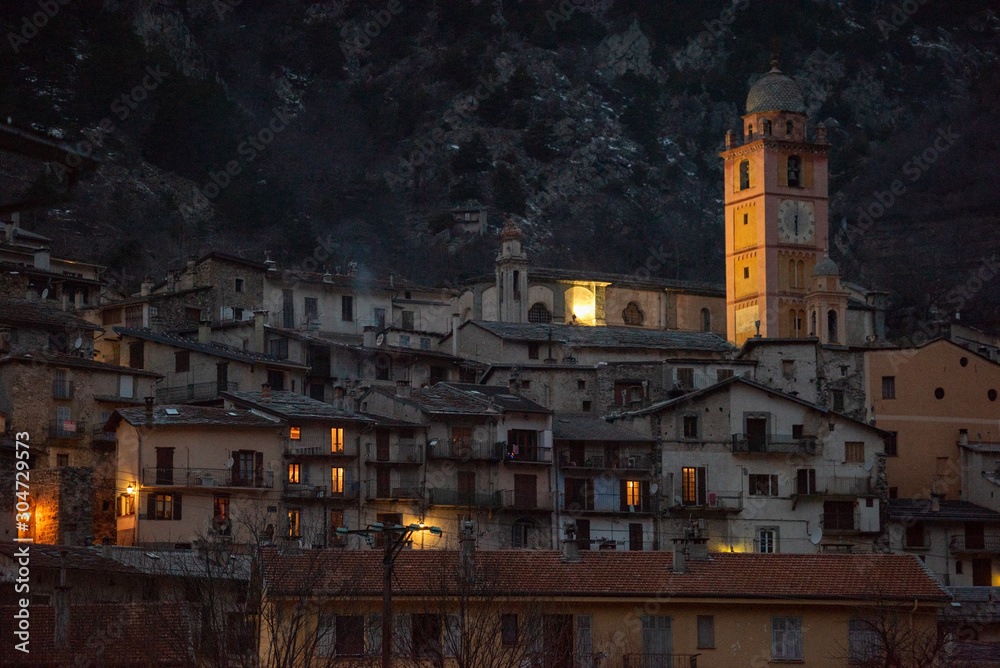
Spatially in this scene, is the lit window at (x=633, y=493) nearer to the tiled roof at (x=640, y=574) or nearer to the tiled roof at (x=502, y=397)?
the tiled roof at (x=502, y=397)

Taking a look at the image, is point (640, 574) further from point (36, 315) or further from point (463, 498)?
point (36, 315)

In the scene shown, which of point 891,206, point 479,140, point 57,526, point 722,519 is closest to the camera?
point 57,526

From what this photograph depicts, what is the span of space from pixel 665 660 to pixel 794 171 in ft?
213

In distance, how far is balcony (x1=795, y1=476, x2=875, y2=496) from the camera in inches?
2707

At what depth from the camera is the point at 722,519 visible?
221ft

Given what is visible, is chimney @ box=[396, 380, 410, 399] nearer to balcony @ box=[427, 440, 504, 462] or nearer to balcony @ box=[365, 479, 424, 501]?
balcony @ box=[427, 440, 504, 462]

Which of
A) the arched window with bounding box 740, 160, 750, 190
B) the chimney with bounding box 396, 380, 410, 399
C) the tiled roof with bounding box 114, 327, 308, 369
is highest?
the arched window with bounding box 740, 160, 750, 190

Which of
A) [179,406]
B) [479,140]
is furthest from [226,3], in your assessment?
[179,406]

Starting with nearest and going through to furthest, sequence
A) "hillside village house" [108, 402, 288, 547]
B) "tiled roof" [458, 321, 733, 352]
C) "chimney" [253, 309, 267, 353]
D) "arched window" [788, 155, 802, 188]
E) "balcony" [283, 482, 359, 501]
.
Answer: "hillside village house" [108, 402, 288, 547]
"balcony" [283, 482, 359, 501]
"chimney" [253, 309, 267, 353]
"tiled roof" [458, 321, 733, 352]
"arched window" [788, 155, 802, 188]

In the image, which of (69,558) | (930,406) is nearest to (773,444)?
(930,406)

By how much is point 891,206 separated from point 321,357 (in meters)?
81.1

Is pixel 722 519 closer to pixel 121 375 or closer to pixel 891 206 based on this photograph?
pixel 121 375

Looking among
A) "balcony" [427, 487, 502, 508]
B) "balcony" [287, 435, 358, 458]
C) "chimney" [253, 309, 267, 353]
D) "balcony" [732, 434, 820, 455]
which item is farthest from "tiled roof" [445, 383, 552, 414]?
"chimney" [253, 309, 267, 353]

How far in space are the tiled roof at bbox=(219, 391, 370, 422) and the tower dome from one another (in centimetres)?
4696
